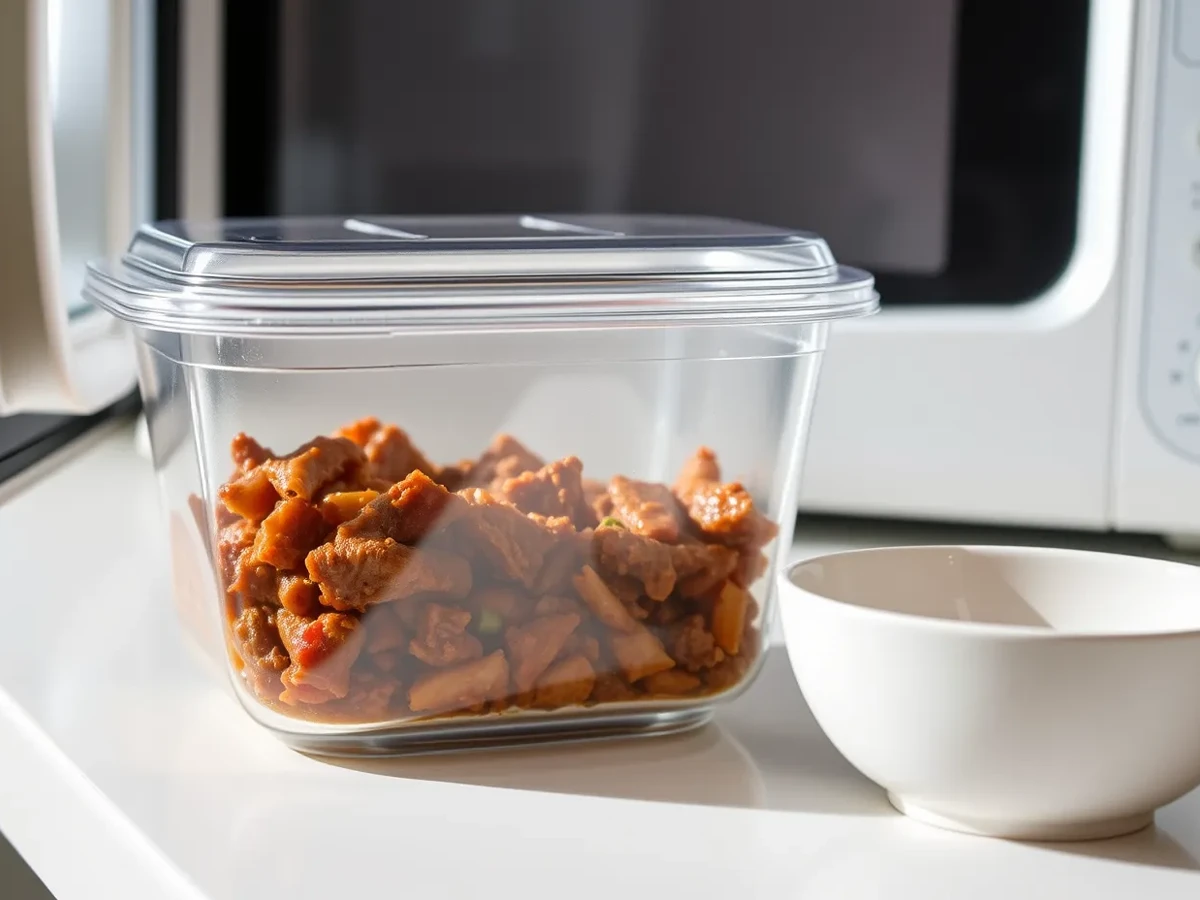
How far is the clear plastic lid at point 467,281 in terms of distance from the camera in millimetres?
496

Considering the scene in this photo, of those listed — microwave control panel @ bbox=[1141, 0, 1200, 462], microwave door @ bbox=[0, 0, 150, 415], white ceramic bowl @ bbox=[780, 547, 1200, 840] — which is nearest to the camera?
white ceramic bowl @ bbox=[780, 547, 1200, 840]

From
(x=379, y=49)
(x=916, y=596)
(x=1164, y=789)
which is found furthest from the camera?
(x=379, y=49)

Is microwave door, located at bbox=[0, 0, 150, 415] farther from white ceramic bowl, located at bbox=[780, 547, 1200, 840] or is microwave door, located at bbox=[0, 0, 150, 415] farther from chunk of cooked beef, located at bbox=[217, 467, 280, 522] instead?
white ceramic bowl, located at bbox=[780, 547, 1200, 840]

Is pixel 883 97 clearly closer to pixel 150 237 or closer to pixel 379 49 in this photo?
pixel 379 49

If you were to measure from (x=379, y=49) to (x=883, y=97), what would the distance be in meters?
0.32

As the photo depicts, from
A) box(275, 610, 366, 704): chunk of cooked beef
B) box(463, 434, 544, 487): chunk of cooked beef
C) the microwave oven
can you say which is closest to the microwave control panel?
the microwave oven

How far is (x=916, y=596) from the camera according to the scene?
546 mm

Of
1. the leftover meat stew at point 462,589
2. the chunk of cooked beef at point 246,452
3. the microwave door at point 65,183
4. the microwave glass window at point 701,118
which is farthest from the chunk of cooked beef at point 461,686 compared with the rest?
the microwave glass window at point 701,118

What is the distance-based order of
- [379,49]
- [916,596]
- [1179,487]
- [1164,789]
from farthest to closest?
[379,49] → [1179,487] → [916,596] → [1164,789]

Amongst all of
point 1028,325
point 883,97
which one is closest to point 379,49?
point 883,97

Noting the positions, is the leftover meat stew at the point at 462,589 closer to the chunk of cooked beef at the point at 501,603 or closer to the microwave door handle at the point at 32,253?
the chunk of cooked beef at the point at 501,603

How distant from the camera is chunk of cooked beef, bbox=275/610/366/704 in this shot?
0.49 metres

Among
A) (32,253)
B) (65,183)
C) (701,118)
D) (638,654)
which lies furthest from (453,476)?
(65,183)

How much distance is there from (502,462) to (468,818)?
16cm
